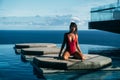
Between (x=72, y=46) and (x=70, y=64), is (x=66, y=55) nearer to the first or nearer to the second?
(x=72, y=46)

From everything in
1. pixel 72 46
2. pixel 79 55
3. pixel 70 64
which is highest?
pixel 72 46

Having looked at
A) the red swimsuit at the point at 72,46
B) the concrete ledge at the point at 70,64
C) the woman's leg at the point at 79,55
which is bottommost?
the concrete ledge at the point at 70,64

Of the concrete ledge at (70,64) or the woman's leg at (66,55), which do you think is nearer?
the concrete ledge at (70,64)

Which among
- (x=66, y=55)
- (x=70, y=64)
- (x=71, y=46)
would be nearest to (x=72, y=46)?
(x=71, y=46)

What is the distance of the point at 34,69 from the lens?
23.8 meters

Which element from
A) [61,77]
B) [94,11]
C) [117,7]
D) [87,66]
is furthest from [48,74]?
[94,11]

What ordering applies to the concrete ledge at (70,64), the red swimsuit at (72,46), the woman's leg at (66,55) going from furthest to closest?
the red swimsuit at (72,46), the woman's leg at (66,55), the concrete ledge at (70,64)

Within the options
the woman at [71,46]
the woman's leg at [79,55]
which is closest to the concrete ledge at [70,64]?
the woman's leg at [79,55]

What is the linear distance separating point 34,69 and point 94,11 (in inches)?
984

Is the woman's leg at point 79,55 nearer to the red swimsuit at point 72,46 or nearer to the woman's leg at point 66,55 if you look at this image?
the red swimsuit at point 72,46

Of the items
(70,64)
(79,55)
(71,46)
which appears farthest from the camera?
(71,46)

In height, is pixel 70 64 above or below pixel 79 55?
below

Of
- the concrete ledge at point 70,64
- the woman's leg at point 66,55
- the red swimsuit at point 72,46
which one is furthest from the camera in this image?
the red swimsuit at point 72,46

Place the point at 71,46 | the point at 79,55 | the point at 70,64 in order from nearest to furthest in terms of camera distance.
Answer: the point at 70,64 → the point at 79,55 → the point at 71,46
